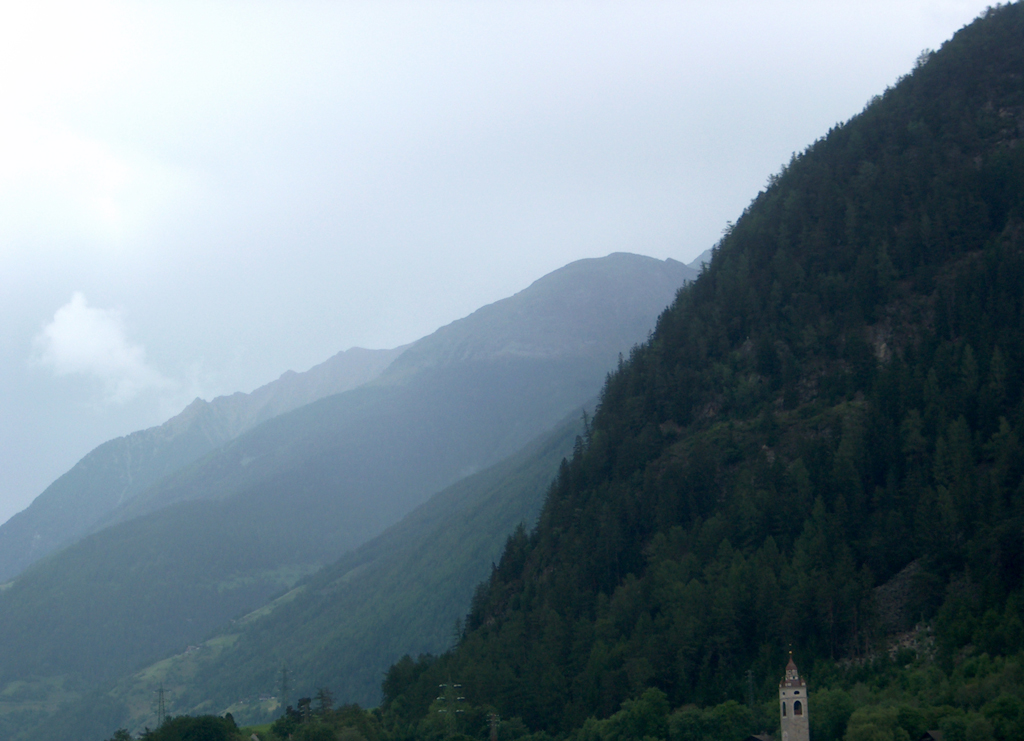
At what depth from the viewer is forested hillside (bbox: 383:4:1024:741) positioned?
112375 millimetres

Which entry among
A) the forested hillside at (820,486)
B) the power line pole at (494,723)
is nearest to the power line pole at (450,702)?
the forested hillside at (820,486)

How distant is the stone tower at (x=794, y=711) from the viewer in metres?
99.4

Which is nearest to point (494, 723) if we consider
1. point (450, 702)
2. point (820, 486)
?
point (450, 702)

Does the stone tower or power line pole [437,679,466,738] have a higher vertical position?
power line pole [437,679,466,738]

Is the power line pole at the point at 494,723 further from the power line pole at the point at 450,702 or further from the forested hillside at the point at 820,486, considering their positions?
the power line pole at the point at 450,702

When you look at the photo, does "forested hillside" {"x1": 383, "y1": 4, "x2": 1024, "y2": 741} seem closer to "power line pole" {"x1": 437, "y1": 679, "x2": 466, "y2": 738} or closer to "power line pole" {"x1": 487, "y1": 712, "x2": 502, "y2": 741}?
"power line pole" {"x1": 437, "y1": 679, "x2": 466, "y2": 738}

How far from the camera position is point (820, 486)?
5512 inches

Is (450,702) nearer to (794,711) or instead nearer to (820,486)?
(820,486)

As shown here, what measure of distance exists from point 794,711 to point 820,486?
147 feet

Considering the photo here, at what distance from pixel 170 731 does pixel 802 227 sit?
121 metres

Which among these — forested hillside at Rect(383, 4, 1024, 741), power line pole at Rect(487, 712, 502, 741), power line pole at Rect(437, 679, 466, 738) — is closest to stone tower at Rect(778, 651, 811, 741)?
forested hillside at Rect(383, 4, 1024, 741)

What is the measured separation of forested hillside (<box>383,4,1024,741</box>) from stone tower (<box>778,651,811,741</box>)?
6.16 ft

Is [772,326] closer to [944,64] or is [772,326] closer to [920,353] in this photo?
[920,353]

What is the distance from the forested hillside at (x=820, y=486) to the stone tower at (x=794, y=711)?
1877mm
